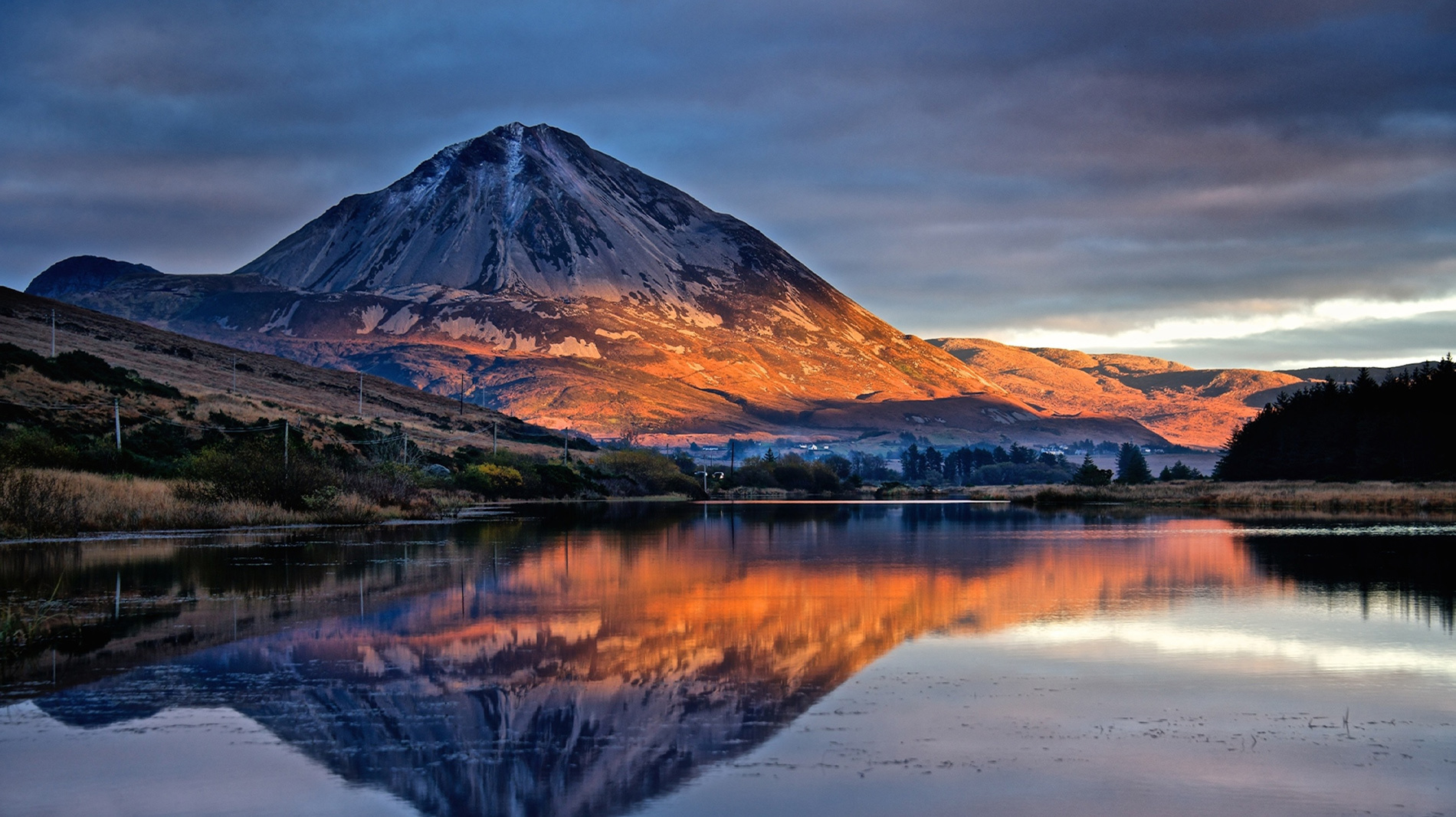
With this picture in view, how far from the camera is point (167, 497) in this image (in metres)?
36.4

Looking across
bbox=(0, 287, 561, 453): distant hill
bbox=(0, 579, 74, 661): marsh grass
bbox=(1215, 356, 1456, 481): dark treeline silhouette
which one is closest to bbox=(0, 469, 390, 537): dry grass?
bbox=(0, 579, 74, 661): marsh grass

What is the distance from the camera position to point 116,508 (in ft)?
112

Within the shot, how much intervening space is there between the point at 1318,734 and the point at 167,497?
1349 inches

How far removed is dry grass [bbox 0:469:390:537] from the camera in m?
28.5

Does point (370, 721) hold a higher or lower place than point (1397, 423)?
lower

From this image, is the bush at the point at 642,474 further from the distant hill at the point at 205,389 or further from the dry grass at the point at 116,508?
the dry grass at the point at 116,508

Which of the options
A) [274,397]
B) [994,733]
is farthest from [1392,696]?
[274,397]

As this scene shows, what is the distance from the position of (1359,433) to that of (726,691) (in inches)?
2889

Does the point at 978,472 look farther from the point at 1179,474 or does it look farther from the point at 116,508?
the point at 116,508

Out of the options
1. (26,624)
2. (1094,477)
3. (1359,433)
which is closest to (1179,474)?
(1094,477)

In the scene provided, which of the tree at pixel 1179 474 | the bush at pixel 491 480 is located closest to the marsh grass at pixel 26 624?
the bush at pixel 491 480

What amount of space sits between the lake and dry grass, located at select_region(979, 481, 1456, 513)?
111 feet

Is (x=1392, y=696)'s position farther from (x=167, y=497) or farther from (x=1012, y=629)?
(x=167, y=497)

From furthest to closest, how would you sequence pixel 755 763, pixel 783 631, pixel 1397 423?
pixel 1397 423 → pixel 783 631 → pixel 755 763
